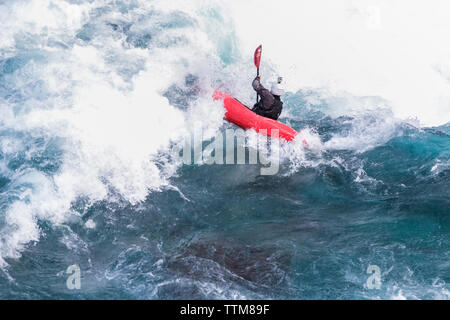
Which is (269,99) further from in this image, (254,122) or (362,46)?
(362,46)

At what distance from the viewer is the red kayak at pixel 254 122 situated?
394 inches

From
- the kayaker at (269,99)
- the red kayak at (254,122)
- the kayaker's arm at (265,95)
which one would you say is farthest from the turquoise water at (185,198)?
the kayaker's arm at (265,95)

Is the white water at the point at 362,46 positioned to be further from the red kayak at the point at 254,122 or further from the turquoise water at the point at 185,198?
the red kayak at the point at 254,122

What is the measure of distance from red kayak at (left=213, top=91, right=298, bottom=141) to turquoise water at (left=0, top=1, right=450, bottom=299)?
0.94 feet

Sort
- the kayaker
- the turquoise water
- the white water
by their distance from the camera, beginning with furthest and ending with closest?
1. the white water
2. the kayaker
3. the turquoise water

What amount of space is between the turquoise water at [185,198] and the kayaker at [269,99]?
80 cm

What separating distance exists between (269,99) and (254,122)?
54 cm

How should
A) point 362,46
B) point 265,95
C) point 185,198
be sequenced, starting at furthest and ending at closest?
point 362,46 → point 265,95 → point 185,198

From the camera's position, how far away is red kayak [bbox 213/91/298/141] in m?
10.0

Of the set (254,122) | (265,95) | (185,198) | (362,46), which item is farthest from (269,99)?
(362,46)

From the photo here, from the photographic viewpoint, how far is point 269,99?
10.0 metres

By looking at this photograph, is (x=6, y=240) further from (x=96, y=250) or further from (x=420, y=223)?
(x=420, y=223)

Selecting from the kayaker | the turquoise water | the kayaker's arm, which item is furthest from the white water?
the kayaker's arm

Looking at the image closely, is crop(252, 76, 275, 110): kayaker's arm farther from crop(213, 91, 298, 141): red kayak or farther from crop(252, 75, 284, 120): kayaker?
crop(213, 91, 298, 141): red kayak
